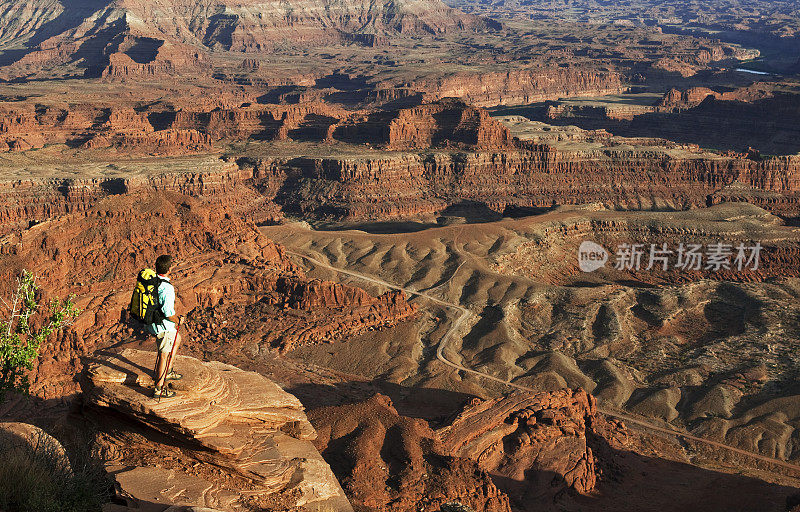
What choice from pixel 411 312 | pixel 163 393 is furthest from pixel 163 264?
pixel 411 312

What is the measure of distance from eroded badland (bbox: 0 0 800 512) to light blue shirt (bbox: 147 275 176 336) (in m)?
2.20

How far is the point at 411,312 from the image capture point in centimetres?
6588

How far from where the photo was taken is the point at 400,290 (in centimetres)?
7106

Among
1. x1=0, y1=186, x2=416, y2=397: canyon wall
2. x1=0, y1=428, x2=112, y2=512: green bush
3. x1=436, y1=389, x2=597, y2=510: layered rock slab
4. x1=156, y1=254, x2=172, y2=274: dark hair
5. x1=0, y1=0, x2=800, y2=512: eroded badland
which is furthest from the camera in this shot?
x1=0, y1=186, x2=416, y2=397: canyon wall

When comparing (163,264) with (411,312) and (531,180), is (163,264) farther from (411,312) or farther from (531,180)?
(531,180)

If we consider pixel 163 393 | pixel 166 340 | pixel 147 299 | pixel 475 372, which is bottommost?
pixel 475 372

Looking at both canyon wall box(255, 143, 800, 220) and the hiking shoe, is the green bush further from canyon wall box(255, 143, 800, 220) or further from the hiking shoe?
canyon wall box(255, 143, 800, 220)

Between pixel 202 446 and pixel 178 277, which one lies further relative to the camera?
pixel 178 277

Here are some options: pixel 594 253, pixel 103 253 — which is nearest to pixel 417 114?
pixel 594 253

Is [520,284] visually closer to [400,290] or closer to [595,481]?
[400,290]

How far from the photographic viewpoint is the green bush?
60.6ft

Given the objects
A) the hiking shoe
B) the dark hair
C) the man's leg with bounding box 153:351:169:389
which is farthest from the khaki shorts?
the dark hair

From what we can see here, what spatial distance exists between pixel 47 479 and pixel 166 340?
14.4ft

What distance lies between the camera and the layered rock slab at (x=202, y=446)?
21344 mm
